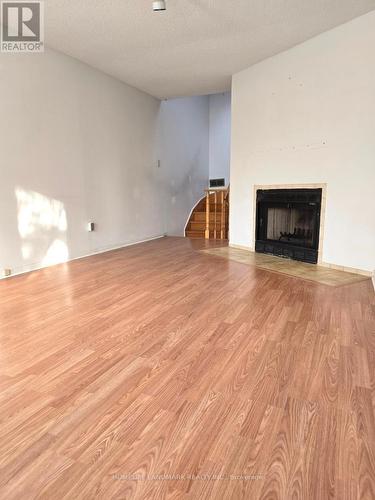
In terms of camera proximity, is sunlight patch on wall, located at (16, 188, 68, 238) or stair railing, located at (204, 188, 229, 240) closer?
sunlight patch on wall, located at (16, 188, 68, 238)

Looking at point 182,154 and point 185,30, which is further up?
point 185,30

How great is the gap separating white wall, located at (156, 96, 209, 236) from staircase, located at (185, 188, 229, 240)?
0.21 meters

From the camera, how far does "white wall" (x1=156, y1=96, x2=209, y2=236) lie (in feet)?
23.7

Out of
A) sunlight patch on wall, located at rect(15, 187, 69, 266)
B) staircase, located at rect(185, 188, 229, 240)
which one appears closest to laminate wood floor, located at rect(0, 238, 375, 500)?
sunlight patch on wall, located at rect(15, 187, 69, 266)

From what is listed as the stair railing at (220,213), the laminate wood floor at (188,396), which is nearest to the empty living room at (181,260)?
the laminate wood floor at (188,396)

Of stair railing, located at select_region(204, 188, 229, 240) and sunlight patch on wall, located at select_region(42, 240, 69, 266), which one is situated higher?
stair railing, located at select_region(204, 188, 229, 240)

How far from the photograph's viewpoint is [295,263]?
4477mm

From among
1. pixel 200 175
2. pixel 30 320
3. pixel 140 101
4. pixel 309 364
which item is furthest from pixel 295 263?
pixel 200 175

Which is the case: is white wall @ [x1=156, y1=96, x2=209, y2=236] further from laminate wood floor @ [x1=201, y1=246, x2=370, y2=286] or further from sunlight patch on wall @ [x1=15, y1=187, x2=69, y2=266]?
sunlight patch on wall @ [x1=15, y1=187, x2=69, y2=266]

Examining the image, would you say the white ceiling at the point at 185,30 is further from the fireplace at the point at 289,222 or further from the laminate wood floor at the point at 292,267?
the laminate wood floor at the point at 292,267

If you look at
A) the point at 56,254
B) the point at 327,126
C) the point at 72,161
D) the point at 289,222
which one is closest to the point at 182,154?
the point at 72,161

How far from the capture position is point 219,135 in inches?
362

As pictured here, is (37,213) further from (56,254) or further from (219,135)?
(219,135)

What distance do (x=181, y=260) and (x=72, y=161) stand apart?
2101mm
